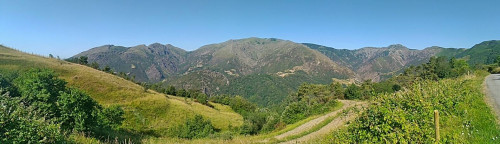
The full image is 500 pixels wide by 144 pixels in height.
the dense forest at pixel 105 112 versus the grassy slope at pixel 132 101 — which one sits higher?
the dense forest at pixel 105 112

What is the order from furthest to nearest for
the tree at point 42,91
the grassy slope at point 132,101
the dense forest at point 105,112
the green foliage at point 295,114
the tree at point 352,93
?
the grassy slope at point 132,101
the tree at point 352,93
the green foliage at point 295,114
the tree at point 42,91
the dense forest at point 105,112

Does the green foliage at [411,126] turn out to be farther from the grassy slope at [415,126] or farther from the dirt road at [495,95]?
the dirt road at [495,95]

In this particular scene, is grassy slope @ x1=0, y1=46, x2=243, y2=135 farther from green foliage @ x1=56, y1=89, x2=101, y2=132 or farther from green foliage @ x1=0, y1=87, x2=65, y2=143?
green foliage @ x1=0, y1=87, x2=65, y2=143

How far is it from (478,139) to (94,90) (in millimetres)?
86214

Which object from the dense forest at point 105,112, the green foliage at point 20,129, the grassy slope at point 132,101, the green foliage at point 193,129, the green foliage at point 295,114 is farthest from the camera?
the grassy slope at point 132,101

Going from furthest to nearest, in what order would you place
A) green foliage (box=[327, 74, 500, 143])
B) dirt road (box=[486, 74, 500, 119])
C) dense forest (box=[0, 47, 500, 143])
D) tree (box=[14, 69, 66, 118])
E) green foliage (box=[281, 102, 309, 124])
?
green foliage (box=[281, 102, 309, 124]) → tree (box=[14, 69, 66, 118]) → dirt road (box=[486, 74, 500, 119]) → green foliage (box=[327, 74, 500, 143]) → dense forest (box=[0, 47, 500, 143])

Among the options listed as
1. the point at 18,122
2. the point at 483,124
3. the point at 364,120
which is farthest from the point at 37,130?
the point at 483,124

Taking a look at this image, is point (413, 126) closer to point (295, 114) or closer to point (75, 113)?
point (75, 113)

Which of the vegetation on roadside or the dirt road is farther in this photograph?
the dirt road

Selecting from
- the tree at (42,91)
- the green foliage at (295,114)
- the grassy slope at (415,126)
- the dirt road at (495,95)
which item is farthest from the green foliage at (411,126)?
the green foliage at (295,114)

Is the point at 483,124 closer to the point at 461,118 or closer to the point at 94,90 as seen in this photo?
the point at 461,118

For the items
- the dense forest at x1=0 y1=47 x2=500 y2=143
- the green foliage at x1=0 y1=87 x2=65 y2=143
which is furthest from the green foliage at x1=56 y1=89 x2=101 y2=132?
the green foliage at x1=0 y1=87 x2=65 y2=143

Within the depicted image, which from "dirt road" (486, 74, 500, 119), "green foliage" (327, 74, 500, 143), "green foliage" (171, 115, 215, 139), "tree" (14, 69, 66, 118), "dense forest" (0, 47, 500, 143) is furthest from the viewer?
"green foliage" (171, 115, 215, 139)

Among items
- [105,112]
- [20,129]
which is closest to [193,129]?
[105,112]
